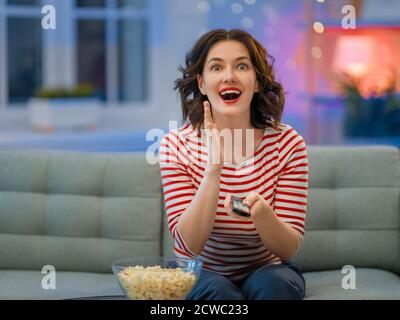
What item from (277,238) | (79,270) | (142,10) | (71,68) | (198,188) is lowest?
(79,270)

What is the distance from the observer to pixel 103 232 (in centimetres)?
219

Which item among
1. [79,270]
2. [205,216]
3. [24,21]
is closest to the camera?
[205,216]

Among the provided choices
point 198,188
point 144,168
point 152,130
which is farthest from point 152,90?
point 198,188

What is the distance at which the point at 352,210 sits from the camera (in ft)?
7.22

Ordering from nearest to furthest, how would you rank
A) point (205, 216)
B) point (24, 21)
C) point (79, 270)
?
point (205, 216)
point (79, 270)
point (24, 21)

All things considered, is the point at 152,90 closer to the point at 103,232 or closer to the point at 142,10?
the point at 142,10

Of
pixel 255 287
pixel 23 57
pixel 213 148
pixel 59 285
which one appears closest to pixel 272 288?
pixel 255 287

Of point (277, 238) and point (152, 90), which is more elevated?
point (152, 90)

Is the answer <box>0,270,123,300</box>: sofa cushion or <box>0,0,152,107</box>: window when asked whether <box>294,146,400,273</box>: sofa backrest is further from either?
<box>0,0,152,107</box>: window

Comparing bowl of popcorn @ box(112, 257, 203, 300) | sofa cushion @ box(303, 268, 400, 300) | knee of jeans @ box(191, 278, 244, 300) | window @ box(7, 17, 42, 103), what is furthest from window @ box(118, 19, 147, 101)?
bowl of popcorn @ box(112, 257, 203, 300)

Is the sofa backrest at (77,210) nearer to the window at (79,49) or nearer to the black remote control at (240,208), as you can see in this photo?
the black remote control at (240,208)

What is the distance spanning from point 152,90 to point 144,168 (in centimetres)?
173

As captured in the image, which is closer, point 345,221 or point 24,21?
point 345,221

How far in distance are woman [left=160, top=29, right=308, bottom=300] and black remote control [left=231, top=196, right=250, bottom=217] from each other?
3.4 inches
